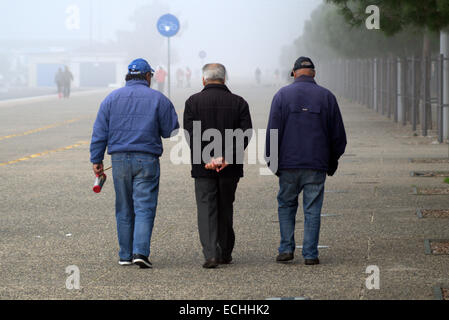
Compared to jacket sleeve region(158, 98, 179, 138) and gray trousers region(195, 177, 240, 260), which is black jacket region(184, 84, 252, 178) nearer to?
gray trousers region(195, 177, 240, 260)

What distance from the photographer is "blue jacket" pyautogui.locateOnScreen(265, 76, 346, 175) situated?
8.91 m

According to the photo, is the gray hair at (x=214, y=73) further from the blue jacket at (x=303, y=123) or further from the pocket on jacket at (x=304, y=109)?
the pocket on jacket at (x=304, y=109)

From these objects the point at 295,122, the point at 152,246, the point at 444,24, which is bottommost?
the point at 152,246

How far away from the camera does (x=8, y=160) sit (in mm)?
19297

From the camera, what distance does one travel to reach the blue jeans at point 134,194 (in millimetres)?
8805

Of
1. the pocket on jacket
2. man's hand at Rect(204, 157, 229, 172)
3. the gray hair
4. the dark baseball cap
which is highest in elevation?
the dark baseball cap

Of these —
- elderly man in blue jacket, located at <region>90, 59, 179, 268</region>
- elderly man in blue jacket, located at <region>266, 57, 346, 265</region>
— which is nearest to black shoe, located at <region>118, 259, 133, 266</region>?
elderly man in blue jacket, located at <region>90, 59, 179, 268</region>

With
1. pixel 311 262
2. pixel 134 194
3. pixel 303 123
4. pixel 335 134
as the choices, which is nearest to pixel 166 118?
pixel 134 194

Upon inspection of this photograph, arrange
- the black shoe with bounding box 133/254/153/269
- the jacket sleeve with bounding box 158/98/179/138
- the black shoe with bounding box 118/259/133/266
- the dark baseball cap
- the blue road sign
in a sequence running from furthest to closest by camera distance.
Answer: the blue road sign
the dark baseball cap
the jacket sleeve with bounding box 158/98/179/138
the black shoe with bounding box 118/259/133/266
the black shoe with bounding box 133/254/153/269

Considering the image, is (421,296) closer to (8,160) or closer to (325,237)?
(325,237)

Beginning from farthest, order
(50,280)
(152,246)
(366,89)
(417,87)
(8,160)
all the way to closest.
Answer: (366,89), (417,87), (8,160), (152,246), (50,280)

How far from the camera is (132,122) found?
8875mm

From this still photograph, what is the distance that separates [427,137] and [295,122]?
16.0 m
